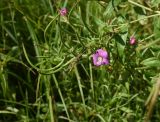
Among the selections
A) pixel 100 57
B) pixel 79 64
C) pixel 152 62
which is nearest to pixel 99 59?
pixel 100 57

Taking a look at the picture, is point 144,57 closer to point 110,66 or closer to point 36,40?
point 110,66

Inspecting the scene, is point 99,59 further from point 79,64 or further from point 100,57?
point 79,64

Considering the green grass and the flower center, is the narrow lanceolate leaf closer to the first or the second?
the green grass

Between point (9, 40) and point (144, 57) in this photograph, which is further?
point (9, 40)

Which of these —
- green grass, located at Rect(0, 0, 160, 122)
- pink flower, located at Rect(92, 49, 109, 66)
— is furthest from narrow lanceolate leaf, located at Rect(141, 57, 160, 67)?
pink flower, located at Rect(92, 49, 109, 66)

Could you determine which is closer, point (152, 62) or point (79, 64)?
point (152, 62)

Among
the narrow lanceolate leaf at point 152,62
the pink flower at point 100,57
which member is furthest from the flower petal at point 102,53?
the narrow lanceolate leaf at point 152,62

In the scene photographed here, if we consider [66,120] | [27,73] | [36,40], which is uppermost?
[36,40]

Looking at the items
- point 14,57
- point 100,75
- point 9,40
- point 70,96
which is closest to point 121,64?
point 100,75
